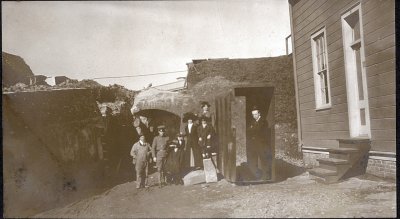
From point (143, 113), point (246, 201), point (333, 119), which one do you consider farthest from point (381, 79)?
point (143, 113)

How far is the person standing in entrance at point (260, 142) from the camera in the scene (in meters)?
6.75

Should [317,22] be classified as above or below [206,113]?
above

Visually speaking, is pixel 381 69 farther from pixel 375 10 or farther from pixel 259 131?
pixel 259 131

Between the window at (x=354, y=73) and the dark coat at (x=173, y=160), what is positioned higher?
the window at (x=354, y=73)

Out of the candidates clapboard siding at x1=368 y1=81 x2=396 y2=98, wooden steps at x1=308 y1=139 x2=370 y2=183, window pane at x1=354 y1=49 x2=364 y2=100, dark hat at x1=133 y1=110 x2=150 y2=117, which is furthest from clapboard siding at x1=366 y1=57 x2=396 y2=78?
dark hat at x1=133 y1=110 x2=150 y2=117

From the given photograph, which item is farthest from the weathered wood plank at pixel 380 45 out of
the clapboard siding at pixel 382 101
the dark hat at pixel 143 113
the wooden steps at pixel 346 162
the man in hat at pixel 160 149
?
the dark hat at pixel 143 113

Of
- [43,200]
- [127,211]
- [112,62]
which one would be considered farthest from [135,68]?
[43,200]

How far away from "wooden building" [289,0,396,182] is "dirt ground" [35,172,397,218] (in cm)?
49

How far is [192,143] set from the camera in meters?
6.88

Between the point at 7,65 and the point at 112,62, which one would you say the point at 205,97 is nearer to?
the point at 112,62

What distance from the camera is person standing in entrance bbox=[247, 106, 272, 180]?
6.75m

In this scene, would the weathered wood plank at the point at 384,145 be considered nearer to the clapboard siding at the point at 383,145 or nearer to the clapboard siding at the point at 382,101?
the clapboard siding at the point at 383,145

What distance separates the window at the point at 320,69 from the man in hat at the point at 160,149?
143 inches

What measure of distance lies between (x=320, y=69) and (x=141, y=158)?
176 inches
